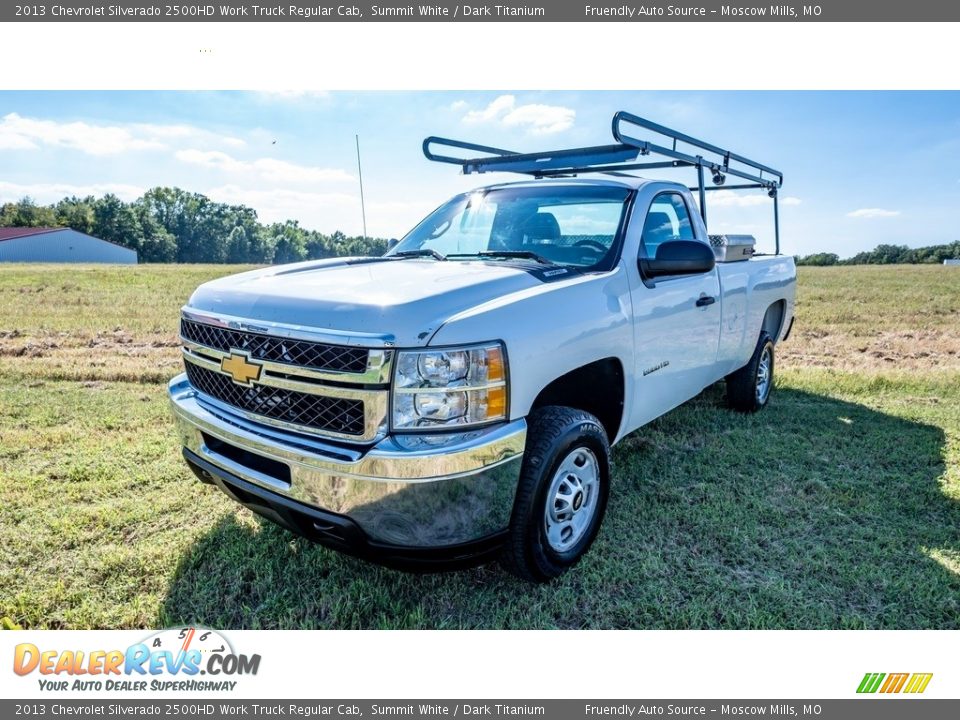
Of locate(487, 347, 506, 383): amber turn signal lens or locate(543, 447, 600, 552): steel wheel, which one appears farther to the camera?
locate(543, 447, 600, 552): steel wheel

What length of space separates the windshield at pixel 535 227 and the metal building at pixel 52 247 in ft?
168

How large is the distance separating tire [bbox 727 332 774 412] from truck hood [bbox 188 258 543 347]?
3381 millimetres

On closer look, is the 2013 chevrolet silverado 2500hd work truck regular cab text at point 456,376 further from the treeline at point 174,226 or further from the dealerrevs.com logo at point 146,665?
the treeline at point 174,226

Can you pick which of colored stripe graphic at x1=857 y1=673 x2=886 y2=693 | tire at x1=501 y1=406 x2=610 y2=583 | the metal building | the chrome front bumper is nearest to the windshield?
tire at x1=501 y1=406 x2=610 y2=583

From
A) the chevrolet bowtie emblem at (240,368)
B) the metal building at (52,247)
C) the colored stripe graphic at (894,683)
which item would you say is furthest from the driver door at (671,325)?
the metal building at (52,247)

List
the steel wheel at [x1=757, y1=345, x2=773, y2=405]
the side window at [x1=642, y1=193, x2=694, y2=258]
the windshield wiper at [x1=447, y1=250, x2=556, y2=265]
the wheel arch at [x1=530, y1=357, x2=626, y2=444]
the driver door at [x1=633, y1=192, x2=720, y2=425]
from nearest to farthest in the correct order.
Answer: the wheel arch at [x1=530, y1=357, x2=626, y2=444] < the windshield wiper at [x1=447, y1=250, x2=556, y2=265] < the driver door at [x1=633, y1=192, x2=720, y2=425] < the side window at [x1=642, y1=193, x2=694, y2=258] < the steel wheel at [x1=757, y1=345, x2=773, y2=405]

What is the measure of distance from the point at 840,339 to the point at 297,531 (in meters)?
10.4

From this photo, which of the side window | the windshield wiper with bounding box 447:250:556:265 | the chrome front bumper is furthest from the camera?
the side window

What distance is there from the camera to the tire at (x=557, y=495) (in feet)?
8.20

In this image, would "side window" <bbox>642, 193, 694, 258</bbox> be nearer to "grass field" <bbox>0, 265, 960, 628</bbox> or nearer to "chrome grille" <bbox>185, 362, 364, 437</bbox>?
"grass field" <bbox>0, 265, 960, 628</bbox>

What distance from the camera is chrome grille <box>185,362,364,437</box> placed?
223cm

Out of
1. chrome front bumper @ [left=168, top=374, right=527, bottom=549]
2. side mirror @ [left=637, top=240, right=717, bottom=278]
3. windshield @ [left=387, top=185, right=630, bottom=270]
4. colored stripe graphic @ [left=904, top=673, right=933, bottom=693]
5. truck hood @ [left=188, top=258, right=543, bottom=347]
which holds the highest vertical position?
windshield @ [left=387, top=185, right=630, bottom=270]

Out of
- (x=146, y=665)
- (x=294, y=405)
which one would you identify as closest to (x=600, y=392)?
(x=294, y=405)

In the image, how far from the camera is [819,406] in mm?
5863
